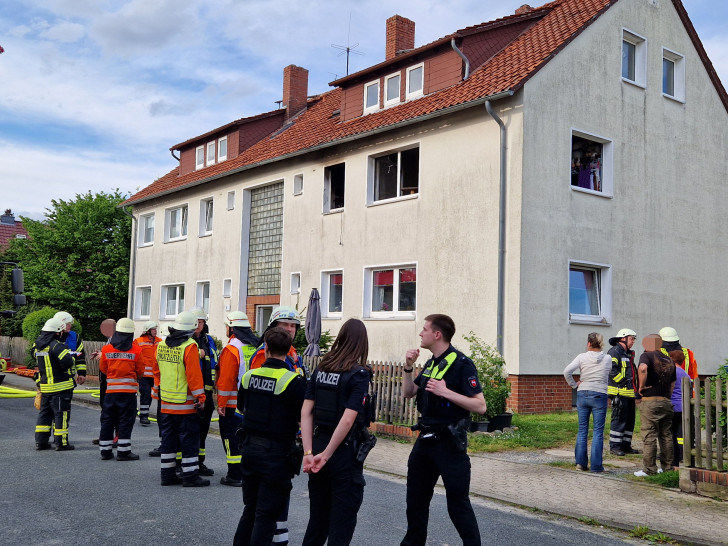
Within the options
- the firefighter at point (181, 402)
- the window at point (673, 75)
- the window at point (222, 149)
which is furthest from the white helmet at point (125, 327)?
the window at point (222, 149)

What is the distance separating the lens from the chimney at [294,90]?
27.8m

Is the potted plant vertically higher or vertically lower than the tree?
lower


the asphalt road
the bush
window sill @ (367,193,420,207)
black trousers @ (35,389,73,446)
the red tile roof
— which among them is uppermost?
the red tile roof

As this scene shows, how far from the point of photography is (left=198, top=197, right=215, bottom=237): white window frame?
85.0 ft

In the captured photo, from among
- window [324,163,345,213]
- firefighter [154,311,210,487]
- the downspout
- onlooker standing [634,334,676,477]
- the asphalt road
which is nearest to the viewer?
the asphalt road

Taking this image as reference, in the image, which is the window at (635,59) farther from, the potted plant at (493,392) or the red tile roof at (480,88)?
the potted plant at (493,392)

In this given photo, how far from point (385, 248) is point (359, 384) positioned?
1357cm

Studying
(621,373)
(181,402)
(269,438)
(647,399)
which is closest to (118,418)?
(181,402)

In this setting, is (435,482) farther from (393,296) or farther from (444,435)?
(393,296)

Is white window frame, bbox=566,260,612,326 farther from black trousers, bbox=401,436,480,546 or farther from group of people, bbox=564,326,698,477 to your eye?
black trousers, bbox=401,436,480,546

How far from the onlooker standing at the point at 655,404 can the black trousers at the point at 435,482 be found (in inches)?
193

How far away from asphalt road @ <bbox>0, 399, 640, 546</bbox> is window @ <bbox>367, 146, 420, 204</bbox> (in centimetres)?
1001

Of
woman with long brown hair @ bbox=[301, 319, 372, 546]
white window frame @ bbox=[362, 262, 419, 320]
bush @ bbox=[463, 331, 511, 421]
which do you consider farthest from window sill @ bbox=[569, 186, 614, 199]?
woman with long brown hair @ bbox=[301, 319, 372, 546]

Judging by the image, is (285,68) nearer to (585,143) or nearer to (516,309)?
(585,143)
